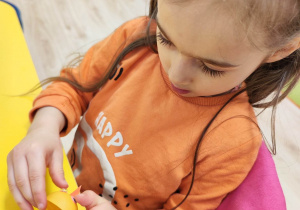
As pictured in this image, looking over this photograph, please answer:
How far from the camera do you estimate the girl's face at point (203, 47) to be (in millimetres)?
369

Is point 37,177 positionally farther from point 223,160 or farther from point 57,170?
point 223,160

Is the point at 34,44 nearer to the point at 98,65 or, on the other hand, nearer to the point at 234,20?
the point at 98,65

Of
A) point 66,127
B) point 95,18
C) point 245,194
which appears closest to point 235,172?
point 245,194

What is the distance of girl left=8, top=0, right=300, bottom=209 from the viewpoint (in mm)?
385

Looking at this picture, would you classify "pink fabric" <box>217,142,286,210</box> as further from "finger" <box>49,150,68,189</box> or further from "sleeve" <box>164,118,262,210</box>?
"finger" <box>49,150,68,189</box>

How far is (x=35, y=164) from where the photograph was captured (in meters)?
0.50

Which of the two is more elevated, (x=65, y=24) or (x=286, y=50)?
(x=286, y=50)

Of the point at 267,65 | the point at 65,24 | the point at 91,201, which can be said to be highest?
the point at 267,65

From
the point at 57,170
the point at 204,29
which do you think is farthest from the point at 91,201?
the point at 204,29

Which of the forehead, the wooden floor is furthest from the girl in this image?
the wooden floor

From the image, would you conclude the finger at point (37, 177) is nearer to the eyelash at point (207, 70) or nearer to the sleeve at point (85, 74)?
the sleeve at point (85, 74)

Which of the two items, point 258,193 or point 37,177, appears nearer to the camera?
point 37,177

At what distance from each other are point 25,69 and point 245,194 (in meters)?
0.49

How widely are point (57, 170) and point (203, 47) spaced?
0.28 metres
